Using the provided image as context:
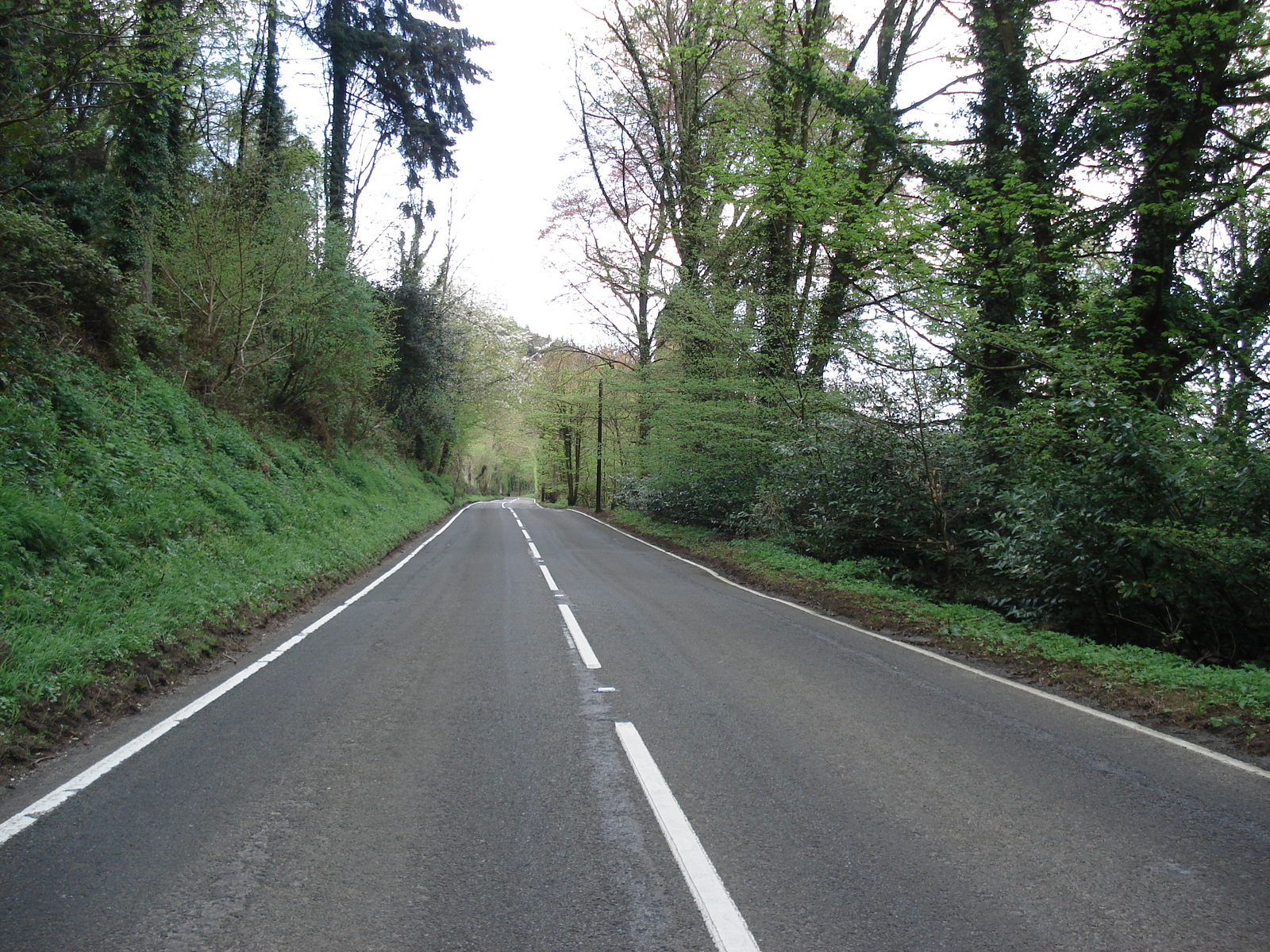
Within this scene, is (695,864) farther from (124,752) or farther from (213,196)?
(213,196)

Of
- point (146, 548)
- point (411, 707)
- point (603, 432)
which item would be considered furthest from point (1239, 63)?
point (603, 432)

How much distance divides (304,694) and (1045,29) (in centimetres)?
1478

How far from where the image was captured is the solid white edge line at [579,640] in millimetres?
6648

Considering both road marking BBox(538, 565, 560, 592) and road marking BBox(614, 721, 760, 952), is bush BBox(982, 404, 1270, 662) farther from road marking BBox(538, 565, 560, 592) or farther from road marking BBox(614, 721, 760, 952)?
road marking BBox(538, 565, 560, 592)

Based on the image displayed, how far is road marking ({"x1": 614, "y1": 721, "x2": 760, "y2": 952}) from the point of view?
8.51ft

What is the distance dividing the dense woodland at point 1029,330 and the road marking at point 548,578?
513 cm

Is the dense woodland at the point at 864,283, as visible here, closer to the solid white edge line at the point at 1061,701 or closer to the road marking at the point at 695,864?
the solid white edge line at the point at 1061,701

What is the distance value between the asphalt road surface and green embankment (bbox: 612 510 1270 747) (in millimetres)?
797

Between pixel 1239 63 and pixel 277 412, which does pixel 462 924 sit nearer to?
pixel 1239 63

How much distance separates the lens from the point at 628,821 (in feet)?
11.5

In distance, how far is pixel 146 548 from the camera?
8.09m

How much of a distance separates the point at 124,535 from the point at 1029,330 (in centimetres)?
1220

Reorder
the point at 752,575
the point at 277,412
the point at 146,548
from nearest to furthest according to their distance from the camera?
the point at 146,548 → the point at 752,575 → the point at 277,412

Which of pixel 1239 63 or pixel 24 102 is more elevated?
pixel 1239 63
